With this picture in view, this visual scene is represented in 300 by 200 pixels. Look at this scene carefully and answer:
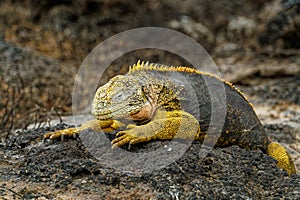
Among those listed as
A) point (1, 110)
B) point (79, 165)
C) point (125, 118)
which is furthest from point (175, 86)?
point (1, 110)

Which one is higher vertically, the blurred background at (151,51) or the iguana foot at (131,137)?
the blurred background at (151,51)

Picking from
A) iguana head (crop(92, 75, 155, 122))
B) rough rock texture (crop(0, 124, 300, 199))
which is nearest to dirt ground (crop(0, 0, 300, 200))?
rough rock texture (crop(0, 124, 300, 199))

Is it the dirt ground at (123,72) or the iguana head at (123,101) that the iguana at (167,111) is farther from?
the dirt ground at (123,72)

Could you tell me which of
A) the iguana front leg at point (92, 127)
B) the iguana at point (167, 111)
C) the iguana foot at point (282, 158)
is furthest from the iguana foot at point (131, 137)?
the iguana foot at point (282, 158)

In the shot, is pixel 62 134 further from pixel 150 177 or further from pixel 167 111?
pixel 150 177

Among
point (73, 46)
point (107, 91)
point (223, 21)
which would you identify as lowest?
point (107, 91)

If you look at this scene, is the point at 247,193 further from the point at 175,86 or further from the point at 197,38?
the point at 197,38

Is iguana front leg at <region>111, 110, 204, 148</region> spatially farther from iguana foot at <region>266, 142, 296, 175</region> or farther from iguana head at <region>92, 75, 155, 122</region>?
iguana foot at <region>266, 142, 296, 175</region>

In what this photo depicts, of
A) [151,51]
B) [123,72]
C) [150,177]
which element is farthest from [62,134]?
[151,51]
